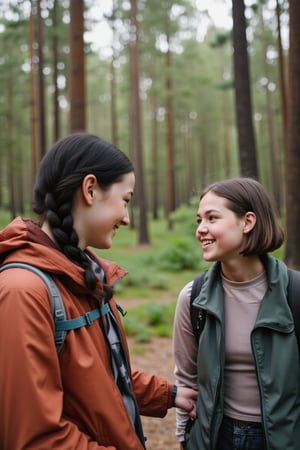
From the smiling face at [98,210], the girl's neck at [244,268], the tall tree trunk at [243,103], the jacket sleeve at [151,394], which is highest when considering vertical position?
the tall tree trunk at [243,103]

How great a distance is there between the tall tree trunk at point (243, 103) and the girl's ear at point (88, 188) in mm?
6126

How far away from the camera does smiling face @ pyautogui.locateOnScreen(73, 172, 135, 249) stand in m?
1.64

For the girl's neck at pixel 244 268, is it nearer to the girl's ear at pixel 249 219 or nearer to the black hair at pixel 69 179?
the girl's ear at pixel 249 219

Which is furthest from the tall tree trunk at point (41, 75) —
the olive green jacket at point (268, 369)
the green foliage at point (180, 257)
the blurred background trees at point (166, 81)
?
the olive green jacket at point (268, 369)

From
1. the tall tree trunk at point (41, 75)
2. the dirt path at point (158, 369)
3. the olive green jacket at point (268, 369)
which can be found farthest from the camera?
the tall tree trunk at point (41, 75)

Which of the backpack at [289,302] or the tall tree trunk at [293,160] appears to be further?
the tall tree trunk at [293,160]

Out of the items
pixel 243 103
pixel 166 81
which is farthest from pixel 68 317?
pixel 166 81

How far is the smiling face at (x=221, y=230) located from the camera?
6.79ft

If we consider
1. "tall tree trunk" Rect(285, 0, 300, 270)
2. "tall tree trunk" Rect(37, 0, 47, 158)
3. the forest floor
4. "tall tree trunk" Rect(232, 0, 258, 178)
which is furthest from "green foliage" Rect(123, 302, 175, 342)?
"tall tree trunk" Rect(37, 0, 47, 158)

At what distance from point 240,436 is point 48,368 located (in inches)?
43.0

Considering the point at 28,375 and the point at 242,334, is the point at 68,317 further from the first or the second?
the point at 242,334

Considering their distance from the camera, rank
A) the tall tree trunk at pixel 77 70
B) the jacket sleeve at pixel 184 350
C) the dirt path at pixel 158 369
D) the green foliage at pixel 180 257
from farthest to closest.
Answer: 1. the green foliage at pixel 180 257
2. the tall tree trunk at pixel 77 70
3. the dirt path at pixel 158 369
4. the jacket sleeve at pixel 184 350

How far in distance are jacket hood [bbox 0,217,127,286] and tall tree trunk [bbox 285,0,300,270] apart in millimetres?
5473

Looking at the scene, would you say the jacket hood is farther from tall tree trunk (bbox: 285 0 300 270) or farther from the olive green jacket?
tall tree trunk (bbox: 285 0 300 270)
